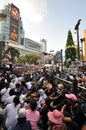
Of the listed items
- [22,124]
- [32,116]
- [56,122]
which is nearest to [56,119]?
[56,122]

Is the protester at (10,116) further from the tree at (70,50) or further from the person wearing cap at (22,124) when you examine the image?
the tree at (70,50)

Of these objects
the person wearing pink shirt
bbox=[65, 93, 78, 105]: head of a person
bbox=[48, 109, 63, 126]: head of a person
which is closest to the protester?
the person wearing pink shirt

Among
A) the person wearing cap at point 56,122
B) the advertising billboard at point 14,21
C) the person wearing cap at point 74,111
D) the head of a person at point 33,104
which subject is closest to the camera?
the person wearing cap at point 56,122

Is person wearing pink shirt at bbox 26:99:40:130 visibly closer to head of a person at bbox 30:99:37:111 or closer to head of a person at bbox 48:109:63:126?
head of a person at bbox 30:99:37:111

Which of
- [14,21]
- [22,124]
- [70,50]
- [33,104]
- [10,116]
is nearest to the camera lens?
[22,124]

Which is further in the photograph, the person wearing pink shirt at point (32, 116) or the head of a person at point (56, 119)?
the person wearing pink shirt at point (32, 116)

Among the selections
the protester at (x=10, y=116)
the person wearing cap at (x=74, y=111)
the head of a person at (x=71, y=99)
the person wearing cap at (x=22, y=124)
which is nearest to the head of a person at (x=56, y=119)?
the person wearing cap at (x=22, y=124)

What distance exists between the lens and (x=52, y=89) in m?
10.8

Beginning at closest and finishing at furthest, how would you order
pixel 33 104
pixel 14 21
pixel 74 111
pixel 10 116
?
pixel 74 111 → pixel 33 104 → pixel 10 116 → pixel 14 21

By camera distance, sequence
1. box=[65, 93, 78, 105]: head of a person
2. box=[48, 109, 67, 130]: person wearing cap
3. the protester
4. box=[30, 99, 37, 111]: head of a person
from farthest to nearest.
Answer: the protester, box=[30, 99, 37, 111]: head of a person, box=[65, 93, 78, 105]: head of a person, box=[48, 109, 67, 130]: person wearing cap

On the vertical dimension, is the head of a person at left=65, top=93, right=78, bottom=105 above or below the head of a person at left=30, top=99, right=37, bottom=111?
above

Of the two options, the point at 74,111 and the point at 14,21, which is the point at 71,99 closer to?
the point at 74,111

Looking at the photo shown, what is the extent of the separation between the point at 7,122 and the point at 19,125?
1736 mm

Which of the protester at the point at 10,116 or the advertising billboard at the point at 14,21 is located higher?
the advertising billboard at the point at 14,21
